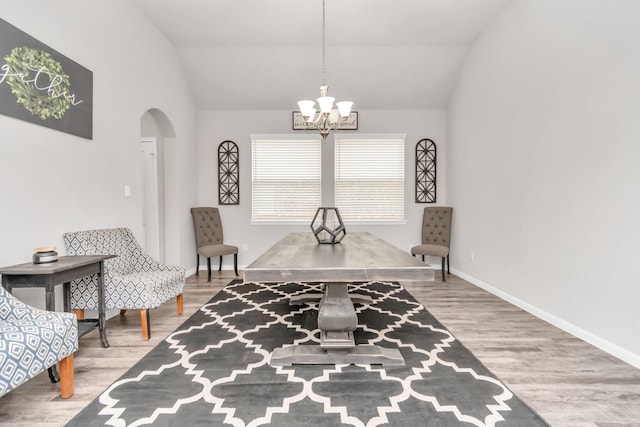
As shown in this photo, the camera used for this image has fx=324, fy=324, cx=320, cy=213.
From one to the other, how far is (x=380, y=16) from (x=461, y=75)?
1691mm

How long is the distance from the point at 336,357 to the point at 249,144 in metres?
4.06

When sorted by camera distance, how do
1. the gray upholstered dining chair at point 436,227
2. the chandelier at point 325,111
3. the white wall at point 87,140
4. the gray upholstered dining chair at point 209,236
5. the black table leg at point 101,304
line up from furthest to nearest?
1. the gray upholstered dining chair at point 436,227
2. the gray upholstered dining chair at point 209,236
3. the chandelier at point 325,111
4. the black table leg at point 101,304
5. the white wall at point 87,140

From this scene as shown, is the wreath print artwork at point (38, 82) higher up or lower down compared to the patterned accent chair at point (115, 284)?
higher up

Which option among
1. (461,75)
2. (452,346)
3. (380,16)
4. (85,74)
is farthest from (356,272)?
(461,75)

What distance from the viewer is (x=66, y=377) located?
70.7 inches

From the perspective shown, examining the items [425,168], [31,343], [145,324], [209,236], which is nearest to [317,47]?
[425,168]

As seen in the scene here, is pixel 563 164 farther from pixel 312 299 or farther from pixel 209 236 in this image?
pixel 209 236

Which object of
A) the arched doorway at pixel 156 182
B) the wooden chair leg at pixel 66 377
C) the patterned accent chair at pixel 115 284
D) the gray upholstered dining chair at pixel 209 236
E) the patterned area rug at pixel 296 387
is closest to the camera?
the patterned area rug at pixel 296 387

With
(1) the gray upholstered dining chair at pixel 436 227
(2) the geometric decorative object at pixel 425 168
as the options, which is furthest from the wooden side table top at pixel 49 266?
(2) the geometric decorative object at pixel 425 168

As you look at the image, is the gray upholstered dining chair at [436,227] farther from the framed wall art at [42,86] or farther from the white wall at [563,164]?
the framed wall art at [42,86]

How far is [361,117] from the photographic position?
540 centimetres

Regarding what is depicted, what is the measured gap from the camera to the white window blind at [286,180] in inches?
213

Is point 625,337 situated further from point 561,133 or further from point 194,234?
point 194,234

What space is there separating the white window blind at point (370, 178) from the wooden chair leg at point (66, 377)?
13.5 ft
